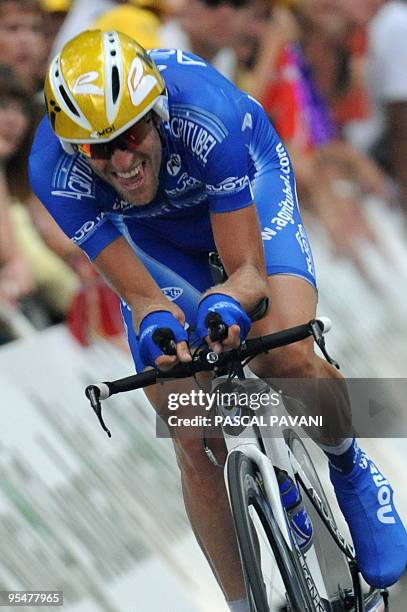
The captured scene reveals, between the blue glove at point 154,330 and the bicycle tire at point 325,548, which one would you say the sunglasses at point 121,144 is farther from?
the bicycle tire at point 325,548

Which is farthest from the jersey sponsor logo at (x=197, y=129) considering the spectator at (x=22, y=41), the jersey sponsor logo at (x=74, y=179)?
the spectator at (x=22, y=41)

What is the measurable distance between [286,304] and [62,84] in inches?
44.2

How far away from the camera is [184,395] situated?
16.1 ft

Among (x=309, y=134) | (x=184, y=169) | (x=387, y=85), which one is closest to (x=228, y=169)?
(x=184, y=169)

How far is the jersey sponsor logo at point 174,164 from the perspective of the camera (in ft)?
16.3

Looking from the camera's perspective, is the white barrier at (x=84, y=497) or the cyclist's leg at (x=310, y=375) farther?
the white barrier at (x=84, y=497)

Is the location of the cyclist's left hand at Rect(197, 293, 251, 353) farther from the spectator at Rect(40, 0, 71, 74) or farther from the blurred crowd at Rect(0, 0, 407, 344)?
the spectator at Rect(40, 0, 71, 74)

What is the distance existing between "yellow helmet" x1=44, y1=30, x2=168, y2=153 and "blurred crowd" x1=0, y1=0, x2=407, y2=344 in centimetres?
228

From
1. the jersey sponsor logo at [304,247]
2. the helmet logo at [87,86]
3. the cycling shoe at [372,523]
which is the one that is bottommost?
the cycling shoe at [372,523]

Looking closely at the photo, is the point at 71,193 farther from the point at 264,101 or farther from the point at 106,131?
the point at 264,101

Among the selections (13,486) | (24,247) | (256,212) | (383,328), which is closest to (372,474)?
(256,212)

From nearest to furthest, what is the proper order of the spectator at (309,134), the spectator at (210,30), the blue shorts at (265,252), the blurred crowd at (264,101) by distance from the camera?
1. the blue shorts at (265,252)
2. the blurred crowd at (264,101)
3. the spectator at (210,30)
4. the spectator at (309,134)

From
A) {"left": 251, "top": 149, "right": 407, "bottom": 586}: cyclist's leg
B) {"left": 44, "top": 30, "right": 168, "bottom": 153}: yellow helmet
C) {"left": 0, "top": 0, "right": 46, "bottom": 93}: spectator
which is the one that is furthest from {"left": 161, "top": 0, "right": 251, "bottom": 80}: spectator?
{"left": 44, "top": 30, "right": 168, "bottom": 153}: yellow helmet

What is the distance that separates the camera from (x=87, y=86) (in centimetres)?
455
